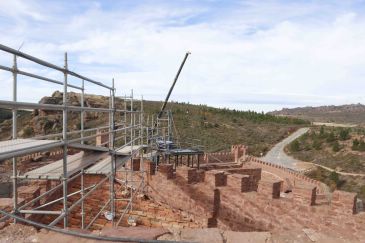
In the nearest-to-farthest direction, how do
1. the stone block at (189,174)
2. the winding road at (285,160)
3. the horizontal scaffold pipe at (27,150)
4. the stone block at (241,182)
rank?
1. the horizontal scaffold pipe at (27,150)
2. the stone block at (241,182)
3. the stone block at (189,174)
4. the winding road at (285,160)

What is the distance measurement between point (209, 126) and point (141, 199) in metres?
35.6

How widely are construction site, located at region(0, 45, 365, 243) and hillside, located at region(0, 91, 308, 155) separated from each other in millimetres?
16897

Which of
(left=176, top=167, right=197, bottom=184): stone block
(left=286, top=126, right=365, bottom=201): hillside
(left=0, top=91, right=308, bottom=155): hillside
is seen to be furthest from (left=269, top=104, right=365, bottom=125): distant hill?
(left=176, top=167, right=197, bottom=184): stone block

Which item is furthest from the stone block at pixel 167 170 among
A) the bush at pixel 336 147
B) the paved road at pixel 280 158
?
the bush at pixel 336 147

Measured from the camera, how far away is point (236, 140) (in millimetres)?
40219

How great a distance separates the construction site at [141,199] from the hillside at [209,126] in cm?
1690

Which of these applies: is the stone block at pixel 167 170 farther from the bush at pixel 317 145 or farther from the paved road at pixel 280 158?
the bush at pixel 317 145

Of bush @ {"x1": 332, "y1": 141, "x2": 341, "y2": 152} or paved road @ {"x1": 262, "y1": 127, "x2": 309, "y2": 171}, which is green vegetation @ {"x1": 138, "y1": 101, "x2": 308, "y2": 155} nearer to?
paved road @ {"x1": 262, "y1": 127, "x2": 309, "y2": 171}

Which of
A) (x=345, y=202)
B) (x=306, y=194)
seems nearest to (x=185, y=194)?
(x=306, y=194)

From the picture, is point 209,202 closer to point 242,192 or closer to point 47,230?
point 242,192

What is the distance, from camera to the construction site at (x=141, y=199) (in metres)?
3.54

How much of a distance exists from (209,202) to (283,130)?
47.0 m

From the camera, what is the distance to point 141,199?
10258 mm

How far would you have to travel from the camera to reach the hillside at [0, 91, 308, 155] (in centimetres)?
3281
